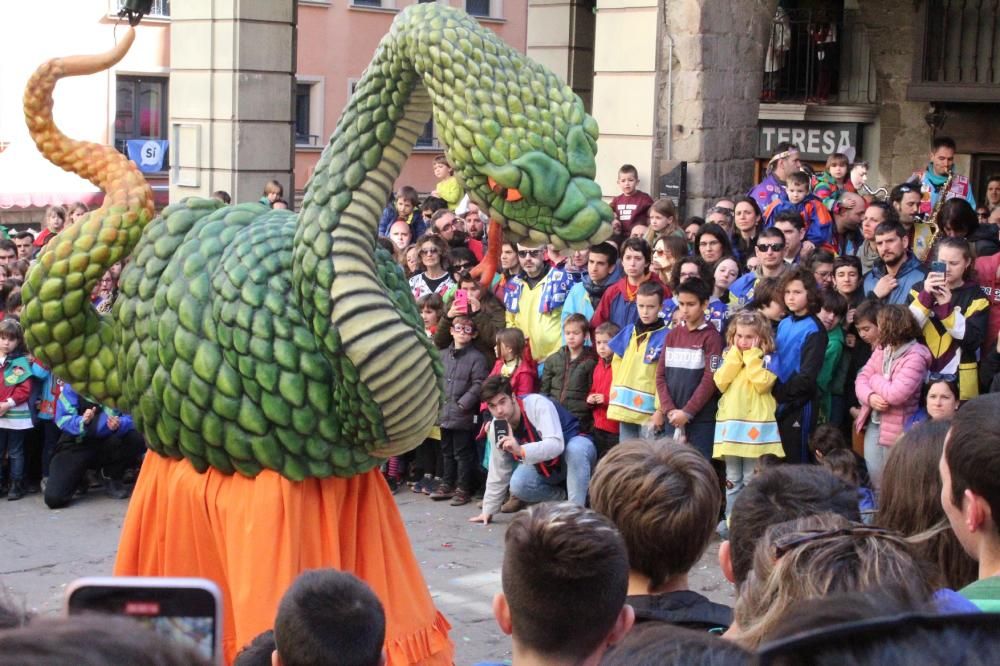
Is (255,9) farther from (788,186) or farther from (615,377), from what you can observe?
(615,377)

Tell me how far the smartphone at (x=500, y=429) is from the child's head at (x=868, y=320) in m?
1.94

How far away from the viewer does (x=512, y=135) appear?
342 cm

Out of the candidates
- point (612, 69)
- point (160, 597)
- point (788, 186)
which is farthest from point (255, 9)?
point (160, 597)

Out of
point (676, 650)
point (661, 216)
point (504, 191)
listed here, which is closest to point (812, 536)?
point (676, 650)

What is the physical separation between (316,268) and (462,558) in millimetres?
4043

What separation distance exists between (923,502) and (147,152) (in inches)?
841

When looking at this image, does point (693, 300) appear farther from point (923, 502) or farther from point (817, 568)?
point (817, 568)

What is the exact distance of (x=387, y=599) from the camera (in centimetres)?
383

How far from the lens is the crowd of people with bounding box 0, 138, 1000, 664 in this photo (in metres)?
3.27

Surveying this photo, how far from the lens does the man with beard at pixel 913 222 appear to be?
30.2 ft

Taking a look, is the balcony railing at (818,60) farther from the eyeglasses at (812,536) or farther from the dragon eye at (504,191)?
the eyeglasses at (812,536)

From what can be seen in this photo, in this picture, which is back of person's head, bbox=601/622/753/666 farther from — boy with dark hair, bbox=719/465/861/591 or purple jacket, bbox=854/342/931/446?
purple jacket, bbox=854/342/931/446

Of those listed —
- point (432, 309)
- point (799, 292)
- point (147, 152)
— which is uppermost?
point (147, 152)

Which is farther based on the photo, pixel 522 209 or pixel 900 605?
pixel 522 209
